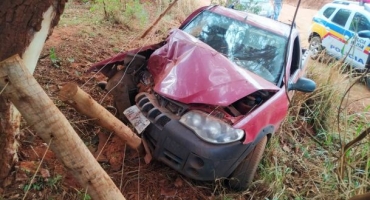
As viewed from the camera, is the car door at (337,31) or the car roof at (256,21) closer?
the car roof at (256,21)

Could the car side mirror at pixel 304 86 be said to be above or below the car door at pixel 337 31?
above

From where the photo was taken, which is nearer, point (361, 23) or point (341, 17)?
point (361, 23)

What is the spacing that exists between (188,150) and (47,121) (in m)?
1.22

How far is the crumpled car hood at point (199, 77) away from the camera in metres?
2.76

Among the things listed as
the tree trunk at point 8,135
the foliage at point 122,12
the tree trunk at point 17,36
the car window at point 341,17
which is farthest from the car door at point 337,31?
the tree trunk at point 8,135

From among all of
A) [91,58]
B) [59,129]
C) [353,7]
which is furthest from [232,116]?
[353,7]

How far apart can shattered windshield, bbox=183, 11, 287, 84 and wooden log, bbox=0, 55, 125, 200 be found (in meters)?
2.17

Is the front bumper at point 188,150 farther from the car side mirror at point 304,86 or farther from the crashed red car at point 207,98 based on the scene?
the car side mirror at point 304,86

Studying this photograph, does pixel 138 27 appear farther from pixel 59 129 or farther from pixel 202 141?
pixel 59 129

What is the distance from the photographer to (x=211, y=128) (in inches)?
104

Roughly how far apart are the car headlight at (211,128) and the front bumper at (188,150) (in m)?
0.04

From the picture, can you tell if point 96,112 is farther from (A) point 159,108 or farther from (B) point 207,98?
(B) point 207,98

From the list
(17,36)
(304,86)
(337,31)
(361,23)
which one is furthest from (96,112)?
(337,31)

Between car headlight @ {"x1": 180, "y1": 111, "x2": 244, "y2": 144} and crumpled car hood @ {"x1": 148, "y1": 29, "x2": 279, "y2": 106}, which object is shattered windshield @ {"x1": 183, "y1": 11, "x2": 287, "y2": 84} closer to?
crumpled car hood @ {"x1": 148, "y1": 29, "x2": 279, "y2": 106}
